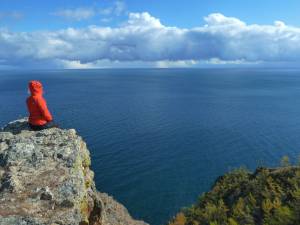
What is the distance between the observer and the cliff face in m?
12.1

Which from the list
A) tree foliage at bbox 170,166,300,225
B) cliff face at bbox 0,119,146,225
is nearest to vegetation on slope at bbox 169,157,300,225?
tree foliage at bbox 170,166,300,225

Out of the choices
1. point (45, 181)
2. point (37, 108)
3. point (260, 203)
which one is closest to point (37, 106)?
point (37, 108)

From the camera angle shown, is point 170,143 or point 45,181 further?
point 170,143

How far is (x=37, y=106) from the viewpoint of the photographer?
20141mm

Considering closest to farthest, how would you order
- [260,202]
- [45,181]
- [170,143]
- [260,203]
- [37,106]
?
[45,181] → [260,203] → [260,202] → [37,106] → [170,143]

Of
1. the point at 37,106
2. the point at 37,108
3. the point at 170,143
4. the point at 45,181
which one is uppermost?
the point at 37,106

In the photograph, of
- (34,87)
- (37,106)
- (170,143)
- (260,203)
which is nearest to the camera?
(260,203)

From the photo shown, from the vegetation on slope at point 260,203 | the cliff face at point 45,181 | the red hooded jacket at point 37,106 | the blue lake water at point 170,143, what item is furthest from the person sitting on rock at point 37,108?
the blue lake water at point 170,143

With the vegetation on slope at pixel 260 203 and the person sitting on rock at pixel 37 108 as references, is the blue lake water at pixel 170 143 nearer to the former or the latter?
the vegetation on slope at pixel 260 203

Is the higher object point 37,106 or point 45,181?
point 37,106

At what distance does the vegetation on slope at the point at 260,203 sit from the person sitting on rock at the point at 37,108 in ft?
35.8

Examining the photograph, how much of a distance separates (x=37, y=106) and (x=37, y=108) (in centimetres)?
15

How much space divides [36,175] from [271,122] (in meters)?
105

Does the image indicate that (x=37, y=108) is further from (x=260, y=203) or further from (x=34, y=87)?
(x=260, y=203)
